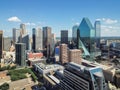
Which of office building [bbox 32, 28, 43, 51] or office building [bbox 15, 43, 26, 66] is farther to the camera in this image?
office building [bbox 32, 28, 43, 51]

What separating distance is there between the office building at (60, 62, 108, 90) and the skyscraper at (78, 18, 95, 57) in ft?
117

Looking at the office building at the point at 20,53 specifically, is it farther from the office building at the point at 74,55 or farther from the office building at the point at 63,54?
the office building at the point at 74,55

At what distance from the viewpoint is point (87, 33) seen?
5612 cm

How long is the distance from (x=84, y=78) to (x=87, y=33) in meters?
40.4

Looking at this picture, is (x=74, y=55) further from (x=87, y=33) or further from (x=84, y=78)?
(x=84, y=78)

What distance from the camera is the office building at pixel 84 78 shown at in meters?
16.5

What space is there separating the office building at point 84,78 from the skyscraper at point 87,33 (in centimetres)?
3552

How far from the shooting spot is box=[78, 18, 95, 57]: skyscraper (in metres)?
55.0

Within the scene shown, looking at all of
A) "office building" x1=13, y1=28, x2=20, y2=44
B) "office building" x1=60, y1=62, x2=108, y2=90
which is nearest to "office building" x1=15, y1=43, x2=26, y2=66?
"office building" x1=60, y1=62, x2=108, y2=90

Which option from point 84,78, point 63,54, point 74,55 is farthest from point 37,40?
point 84,78

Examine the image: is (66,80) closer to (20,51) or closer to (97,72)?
(97,72)

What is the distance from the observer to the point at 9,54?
176 feet

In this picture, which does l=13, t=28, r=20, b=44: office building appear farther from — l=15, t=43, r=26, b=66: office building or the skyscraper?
l=15, t=43, r=26, b=66: office building

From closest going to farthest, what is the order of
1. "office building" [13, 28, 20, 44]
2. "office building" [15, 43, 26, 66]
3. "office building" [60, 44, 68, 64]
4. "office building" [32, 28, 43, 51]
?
"office building" [15, 43, 26, 66] < "office building" [60, 44, 68, 64] < "office building" [32, 28, 43, 51] < "office building" [13, 28, 20, 44]
